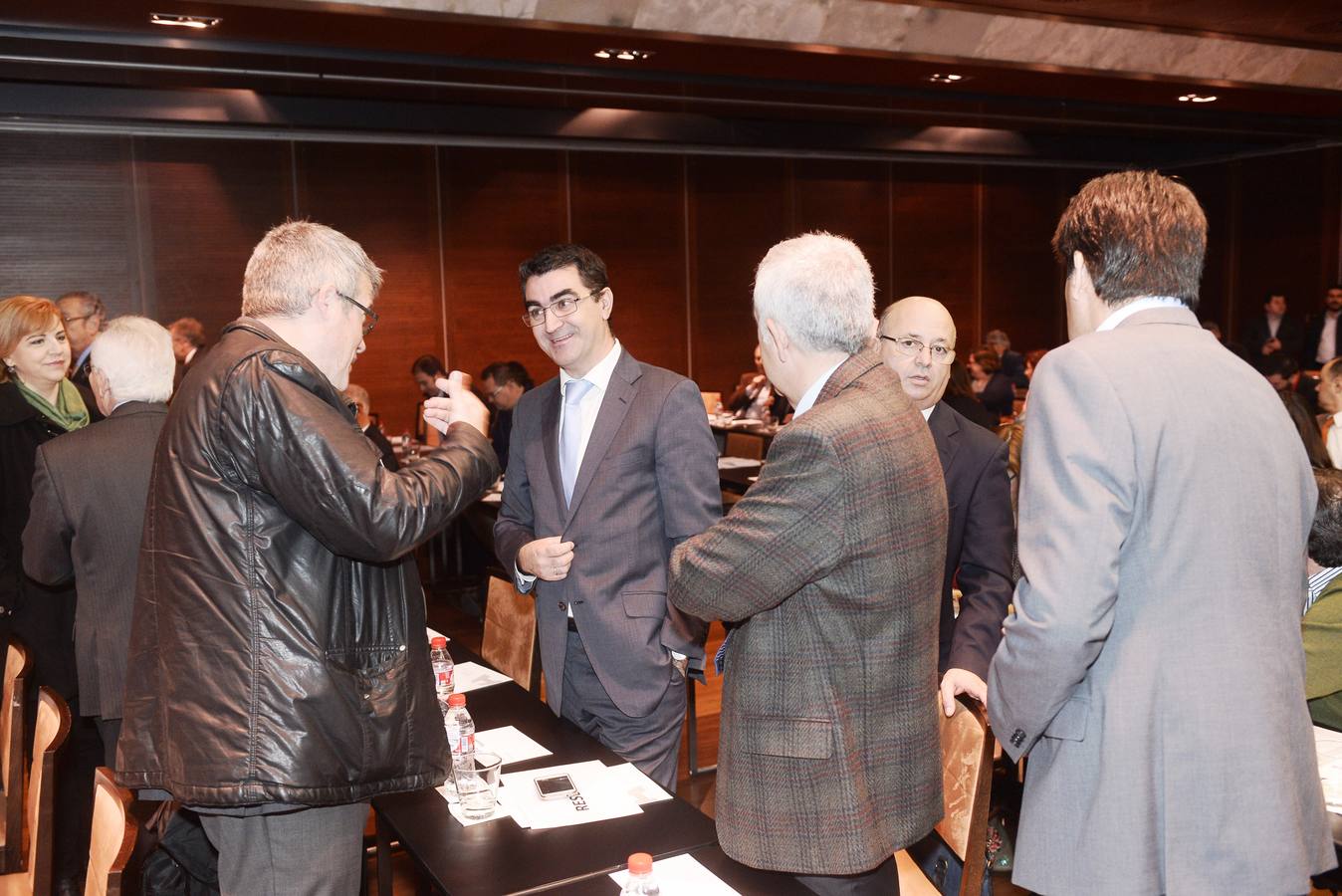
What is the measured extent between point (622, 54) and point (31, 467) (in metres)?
4.54

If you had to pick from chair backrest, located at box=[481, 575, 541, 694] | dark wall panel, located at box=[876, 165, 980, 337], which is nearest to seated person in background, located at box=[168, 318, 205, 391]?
chair backrest, located at box=[481, 575, 541, 694]

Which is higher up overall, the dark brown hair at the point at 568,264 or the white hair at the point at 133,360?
the dark brown hair at the point at 568,264

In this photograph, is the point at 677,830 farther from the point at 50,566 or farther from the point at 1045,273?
the point at 1045,273

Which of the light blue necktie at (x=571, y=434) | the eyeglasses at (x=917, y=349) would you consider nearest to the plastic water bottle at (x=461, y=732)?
the light blue necktie at (x=571, y=434)

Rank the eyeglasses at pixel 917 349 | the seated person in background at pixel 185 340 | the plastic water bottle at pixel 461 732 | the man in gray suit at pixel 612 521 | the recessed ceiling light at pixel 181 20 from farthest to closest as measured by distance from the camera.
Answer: the seated person in background at pixel 185 340 < the recessed ceiling light at pixel 181 20 < the eyeglasses at pixel 917 349 < the man in gray suit at pixel 612 521 < the plastic water bottle at pixel 461 732

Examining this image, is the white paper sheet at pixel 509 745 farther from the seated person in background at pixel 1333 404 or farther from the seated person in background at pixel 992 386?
the seated person in background at pixel 992 386

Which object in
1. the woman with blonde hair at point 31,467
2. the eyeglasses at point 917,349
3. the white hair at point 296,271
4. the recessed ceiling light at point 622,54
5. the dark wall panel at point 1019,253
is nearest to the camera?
the white hair at point 296,271

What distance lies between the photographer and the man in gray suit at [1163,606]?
61.6 inches

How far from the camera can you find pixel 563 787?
218 cm

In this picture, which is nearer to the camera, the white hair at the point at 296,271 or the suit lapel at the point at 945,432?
the white hair at the point at 296,271

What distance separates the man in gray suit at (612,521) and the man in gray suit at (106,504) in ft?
3.92

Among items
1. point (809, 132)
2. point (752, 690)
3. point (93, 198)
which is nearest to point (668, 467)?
point (752, 690)

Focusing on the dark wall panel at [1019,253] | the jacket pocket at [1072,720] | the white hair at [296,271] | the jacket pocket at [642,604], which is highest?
the dark wall panel at [1019,253]

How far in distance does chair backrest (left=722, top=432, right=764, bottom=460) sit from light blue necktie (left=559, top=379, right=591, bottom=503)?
204 inches
